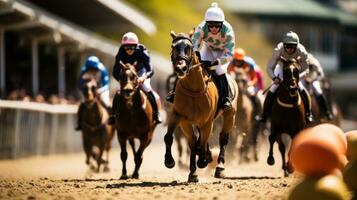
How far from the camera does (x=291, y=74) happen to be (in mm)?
15430

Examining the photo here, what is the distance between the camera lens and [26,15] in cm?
2370

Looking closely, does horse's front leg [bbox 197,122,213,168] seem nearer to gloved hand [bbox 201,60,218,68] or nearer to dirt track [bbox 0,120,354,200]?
dirt track [bbox 0,120,354,200]

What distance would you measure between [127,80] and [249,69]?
6492 mm

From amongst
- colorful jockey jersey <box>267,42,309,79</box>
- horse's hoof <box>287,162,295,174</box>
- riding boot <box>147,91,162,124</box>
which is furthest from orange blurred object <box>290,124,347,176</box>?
colorful jockey jersey <box>267,42,309,79</box>

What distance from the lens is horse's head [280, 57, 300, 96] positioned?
50.6 ft

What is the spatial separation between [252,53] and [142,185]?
135ft

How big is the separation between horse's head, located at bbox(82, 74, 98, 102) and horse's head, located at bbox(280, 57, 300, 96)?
485 centimetres

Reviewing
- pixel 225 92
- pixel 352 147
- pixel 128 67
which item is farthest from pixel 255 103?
pixel 352 147

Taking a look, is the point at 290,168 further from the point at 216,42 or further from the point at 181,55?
the point at 181,55

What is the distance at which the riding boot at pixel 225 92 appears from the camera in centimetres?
1498

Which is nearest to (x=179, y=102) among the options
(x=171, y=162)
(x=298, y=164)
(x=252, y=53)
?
(x=171, y=162)

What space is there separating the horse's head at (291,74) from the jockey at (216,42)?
3.26 feet

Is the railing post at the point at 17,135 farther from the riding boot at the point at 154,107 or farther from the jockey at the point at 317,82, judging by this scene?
the jockey at the point at 317,82

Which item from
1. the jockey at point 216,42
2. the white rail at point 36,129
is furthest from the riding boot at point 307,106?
the white rail at point 36,129
